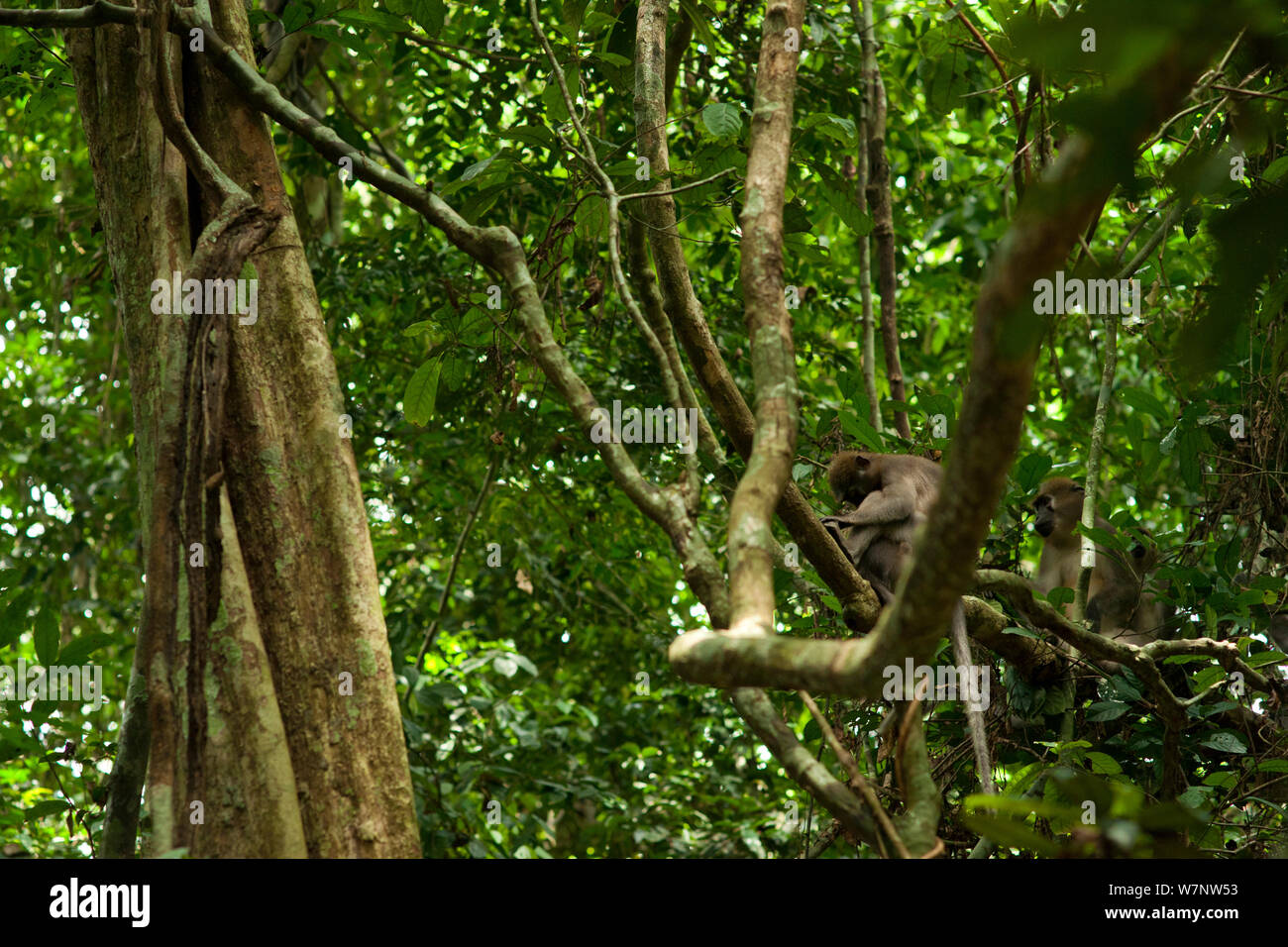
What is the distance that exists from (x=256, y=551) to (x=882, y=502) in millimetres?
3677

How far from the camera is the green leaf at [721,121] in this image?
3.28 metres

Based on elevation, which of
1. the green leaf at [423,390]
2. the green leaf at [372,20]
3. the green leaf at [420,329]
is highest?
the green leaf at [372,20]

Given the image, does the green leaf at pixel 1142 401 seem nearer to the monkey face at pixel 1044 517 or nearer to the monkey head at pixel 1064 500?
the monkey face at pixel 1044 517

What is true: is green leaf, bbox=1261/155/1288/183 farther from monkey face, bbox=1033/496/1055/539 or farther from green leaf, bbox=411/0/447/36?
green leaf, bbox=411/0/447/36

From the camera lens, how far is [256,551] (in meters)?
2.76

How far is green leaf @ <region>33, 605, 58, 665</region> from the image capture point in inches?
112

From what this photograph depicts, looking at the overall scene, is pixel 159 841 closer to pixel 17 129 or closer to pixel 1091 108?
pixel 1091 108

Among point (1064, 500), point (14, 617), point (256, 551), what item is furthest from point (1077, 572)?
point (14, 617)

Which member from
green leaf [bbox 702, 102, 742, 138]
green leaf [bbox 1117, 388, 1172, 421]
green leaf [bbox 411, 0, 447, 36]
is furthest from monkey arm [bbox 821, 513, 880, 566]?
green leaf [bbox 411, 0, 447, 36]

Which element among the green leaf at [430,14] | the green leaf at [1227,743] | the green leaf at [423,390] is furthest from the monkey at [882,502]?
the green leaf at [430,14]

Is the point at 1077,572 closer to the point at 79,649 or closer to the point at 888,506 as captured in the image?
the point at 888,506

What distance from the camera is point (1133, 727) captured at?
3848 millimetres

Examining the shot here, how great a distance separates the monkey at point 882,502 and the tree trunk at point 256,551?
3.18 meters

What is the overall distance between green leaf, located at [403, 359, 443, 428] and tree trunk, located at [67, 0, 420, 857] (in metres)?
0.44
